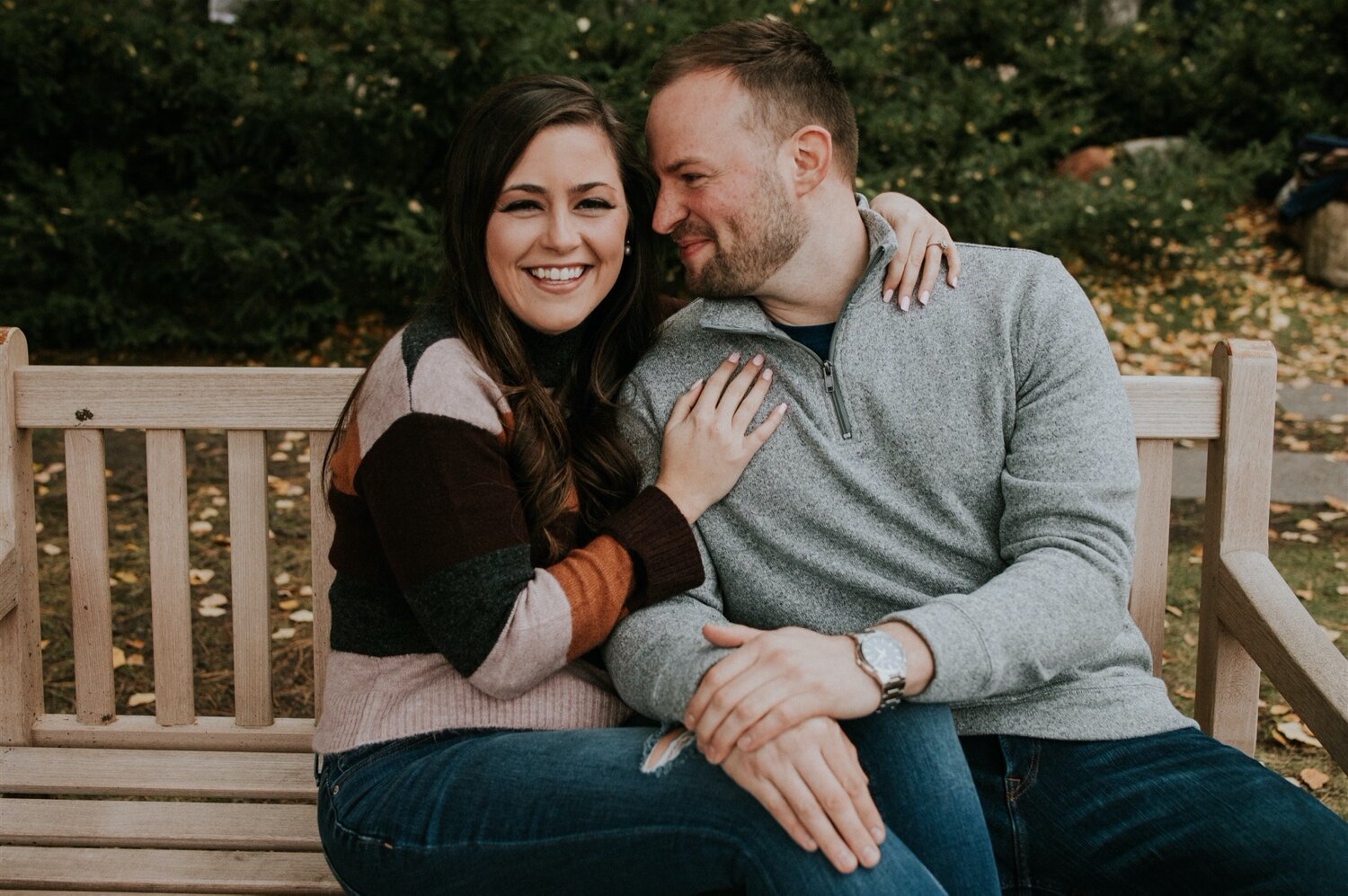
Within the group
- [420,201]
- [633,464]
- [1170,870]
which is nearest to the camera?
[1170,870]

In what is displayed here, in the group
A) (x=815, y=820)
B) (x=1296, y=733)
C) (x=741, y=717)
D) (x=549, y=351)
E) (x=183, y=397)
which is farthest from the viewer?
(x=1296, y=733)

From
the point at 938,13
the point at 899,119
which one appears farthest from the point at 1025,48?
the point at 899,119

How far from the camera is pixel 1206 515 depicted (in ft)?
8.84

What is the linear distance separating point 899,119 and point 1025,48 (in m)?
2.97

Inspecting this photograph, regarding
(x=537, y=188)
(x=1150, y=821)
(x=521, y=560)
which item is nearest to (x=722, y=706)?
(x=521, y=560)

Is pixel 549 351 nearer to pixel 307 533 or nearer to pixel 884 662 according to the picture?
pixel 884 662

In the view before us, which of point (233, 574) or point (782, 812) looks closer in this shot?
point (782, 812)

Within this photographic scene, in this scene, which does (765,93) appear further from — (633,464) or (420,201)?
(420,201)

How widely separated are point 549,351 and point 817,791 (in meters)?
1.05

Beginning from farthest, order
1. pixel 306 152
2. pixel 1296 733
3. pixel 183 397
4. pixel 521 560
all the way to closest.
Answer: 1. pixel 306 152
2. pixel 1296 733
3. pixel 183 397
4. pixel 521 560

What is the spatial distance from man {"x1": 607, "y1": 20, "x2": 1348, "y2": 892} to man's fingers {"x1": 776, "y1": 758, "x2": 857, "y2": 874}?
3 centimetres

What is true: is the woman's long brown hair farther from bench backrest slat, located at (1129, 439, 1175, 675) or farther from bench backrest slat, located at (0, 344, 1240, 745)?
bench backrest slat, located at (1129, 439, 1175, 675)

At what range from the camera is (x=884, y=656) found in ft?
6.64

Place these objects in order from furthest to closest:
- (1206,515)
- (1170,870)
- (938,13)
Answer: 1. (938,13)
2. (1206,515)
3. (1170,870)
